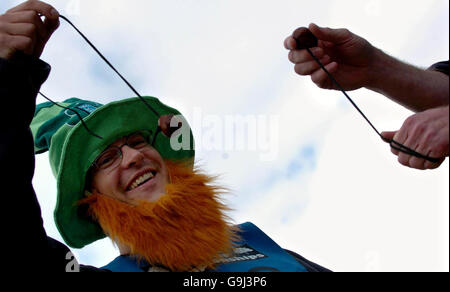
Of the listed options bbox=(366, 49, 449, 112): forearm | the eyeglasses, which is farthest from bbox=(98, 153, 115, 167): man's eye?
bbox=(366, 49, 449, 112): forearm

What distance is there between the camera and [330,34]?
1266mm

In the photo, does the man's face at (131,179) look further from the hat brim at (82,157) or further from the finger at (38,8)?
the finger at (38,8)

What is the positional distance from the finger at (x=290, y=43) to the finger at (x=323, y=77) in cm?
12

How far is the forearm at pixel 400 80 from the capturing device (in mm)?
1223

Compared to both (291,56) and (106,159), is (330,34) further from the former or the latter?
(106,159)

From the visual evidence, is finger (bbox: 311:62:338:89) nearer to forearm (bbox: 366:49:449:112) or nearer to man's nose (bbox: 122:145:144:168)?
forearm (bbox: 366:49:449:112)

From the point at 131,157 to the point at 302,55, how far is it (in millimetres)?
746

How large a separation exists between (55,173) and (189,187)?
1.71 feet

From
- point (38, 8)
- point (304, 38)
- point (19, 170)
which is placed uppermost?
point (38, 8)

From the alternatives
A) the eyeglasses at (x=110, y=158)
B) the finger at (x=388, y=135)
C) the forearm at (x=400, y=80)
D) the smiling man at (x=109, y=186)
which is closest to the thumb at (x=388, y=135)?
the finger at (x=388, y=135)

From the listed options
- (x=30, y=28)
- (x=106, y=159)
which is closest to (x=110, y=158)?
(x=106, y=159)

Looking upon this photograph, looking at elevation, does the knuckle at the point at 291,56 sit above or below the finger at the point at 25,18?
below

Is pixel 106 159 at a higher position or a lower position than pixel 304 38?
lower
